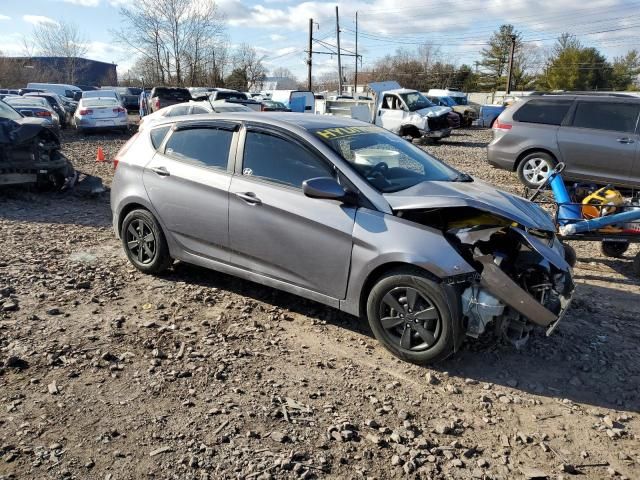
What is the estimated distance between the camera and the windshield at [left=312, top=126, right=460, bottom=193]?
13.6ft

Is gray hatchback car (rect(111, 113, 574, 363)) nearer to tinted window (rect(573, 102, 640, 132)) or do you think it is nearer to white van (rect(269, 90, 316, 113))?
tinted window (rect(573, 102, 640, 132))

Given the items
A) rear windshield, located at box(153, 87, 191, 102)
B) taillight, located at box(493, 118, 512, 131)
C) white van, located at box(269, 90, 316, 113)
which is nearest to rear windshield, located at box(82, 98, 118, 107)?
rear windshield, located at box(153, 87, 191, 102)

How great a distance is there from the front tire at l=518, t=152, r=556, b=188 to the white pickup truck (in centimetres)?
895

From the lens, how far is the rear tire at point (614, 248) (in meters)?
6.33

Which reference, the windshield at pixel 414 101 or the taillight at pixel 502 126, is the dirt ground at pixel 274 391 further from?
the windshield at pixel 414 101

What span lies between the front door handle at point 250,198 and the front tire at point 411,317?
1.23m

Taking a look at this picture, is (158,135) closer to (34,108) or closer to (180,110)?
(180,110)

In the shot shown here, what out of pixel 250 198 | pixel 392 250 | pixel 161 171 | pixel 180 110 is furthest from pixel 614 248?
pixel 180 110

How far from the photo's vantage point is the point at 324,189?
3.83 metres

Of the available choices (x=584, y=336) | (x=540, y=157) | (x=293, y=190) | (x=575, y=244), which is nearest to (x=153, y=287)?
(x=293, y=190)

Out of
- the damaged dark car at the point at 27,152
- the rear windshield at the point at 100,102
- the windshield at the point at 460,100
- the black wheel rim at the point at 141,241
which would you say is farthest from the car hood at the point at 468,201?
the windshield at the point at 460,100

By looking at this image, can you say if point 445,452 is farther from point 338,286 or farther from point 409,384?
point 338,286

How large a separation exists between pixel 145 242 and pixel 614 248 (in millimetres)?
5445

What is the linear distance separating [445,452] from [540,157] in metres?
8.53
